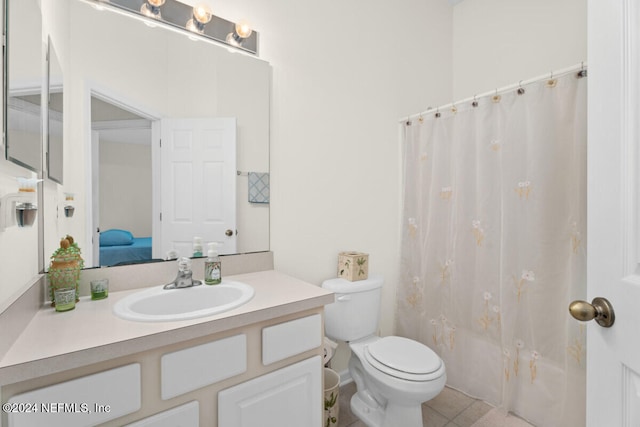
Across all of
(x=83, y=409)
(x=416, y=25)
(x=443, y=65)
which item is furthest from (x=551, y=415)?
(x=416, y=25)

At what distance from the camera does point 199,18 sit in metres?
1.41

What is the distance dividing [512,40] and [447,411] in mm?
2568

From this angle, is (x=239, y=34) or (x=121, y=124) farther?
(x=239, y=34)

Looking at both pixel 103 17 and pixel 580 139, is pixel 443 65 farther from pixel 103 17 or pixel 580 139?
pixel 103 17

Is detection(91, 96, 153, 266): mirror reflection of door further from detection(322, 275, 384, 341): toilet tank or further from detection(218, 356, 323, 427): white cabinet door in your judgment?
detection(322, 275, 384, 341): toilet tank

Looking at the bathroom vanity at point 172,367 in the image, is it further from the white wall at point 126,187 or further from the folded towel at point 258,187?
the folded towel at point 258,187

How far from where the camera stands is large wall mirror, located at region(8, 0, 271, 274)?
119 centimetres

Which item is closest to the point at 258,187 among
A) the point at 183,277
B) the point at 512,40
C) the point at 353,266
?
the point at 183,277

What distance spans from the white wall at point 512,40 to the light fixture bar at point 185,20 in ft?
5.95

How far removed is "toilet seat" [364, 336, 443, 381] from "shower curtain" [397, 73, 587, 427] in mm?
507

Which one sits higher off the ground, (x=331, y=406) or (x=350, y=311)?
(x=350, y=311)

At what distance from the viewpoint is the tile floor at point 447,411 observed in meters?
1.67

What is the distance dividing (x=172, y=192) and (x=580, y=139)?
193 cm

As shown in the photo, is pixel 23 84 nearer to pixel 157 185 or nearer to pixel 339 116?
pixel 157 185
